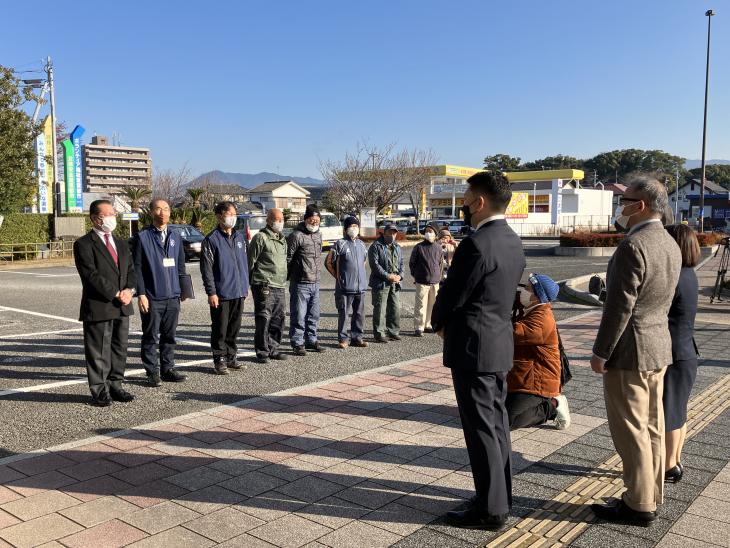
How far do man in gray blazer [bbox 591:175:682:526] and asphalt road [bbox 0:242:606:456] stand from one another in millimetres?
3743

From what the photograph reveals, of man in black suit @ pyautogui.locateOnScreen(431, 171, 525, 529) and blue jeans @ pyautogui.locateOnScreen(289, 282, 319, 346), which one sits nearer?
man in black suit @ pyautogui.locateOnScreen(431, 171, 525, 529)

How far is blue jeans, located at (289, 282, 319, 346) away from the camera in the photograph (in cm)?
829

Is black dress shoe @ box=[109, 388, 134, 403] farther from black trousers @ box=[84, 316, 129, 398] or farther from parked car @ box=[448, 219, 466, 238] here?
parked car @ box=[448, 219, 466, 238]

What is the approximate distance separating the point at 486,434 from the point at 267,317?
4.76m

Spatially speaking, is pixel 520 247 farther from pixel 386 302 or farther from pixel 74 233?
pixel 74 233

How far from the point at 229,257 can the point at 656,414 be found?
15.9 feet

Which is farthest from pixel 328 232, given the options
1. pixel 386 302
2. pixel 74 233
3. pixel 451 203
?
pixel 451 203

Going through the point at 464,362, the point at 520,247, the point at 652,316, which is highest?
the point at 520,247

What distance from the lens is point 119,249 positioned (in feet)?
20.4

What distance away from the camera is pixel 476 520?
11.6 feet

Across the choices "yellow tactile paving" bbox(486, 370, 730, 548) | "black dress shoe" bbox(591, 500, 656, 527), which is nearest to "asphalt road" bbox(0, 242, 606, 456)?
"yellow tactile paving" bbox(486, 370, 730, 548)

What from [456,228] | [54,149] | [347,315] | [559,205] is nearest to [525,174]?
[559,205]

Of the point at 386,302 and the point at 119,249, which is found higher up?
the point at 119,249

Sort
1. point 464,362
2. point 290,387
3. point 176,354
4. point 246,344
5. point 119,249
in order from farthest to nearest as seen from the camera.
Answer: point 246,344
point 176,354
point 290,387
point 119,249
point 464,362
